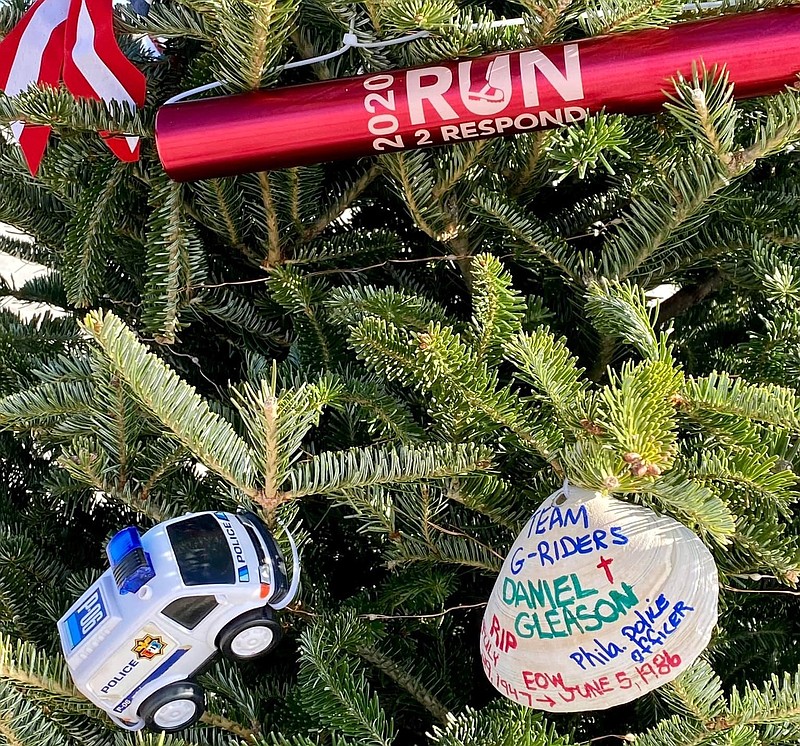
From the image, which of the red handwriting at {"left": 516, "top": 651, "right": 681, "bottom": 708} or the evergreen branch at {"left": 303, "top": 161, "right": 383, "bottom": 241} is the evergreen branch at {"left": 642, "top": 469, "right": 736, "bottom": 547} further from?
the evergreen branch at {"left": 303, "top": 161, "right": 383, "bottom": 241}

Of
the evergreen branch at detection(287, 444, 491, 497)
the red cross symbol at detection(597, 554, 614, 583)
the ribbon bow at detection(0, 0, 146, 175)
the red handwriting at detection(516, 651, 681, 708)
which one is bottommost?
the red handwriting at detection(516, 651, 681, 708)

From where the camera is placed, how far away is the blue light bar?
21.0 inches

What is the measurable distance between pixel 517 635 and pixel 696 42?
41 centimetres

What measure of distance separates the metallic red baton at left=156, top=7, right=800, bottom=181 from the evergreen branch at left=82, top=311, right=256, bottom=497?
17 centimetres

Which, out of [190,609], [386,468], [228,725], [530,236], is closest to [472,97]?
[530,236]

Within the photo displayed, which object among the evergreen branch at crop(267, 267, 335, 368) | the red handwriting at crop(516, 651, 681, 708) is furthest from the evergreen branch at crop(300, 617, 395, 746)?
the evergreen branch at crop(267, 267, 335, 368)

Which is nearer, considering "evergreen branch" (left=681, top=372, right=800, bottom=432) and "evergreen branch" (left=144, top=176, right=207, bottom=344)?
"evergreen branch" (left=681, top=372, right=800, bottom=432)

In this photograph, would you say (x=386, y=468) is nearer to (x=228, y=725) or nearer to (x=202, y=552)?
A: (x=202, y=552)

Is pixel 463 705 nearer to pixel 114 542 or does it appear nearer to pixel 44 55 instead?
pixel 114 542

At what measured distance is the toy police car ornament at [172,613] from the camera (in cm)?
53

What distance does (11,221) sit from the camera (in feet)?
2.53

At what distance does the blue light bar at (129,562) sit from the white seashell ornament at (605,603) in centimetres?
24

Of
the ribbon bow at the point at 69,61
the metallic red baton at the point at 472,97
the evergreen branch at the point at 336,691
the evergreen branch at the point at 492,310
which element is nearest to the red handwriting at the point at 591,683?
the evergreen branch at the point at 336,691

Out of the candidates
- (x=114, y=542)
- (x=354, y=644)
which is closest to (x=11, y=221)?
(x=114, y=542)
